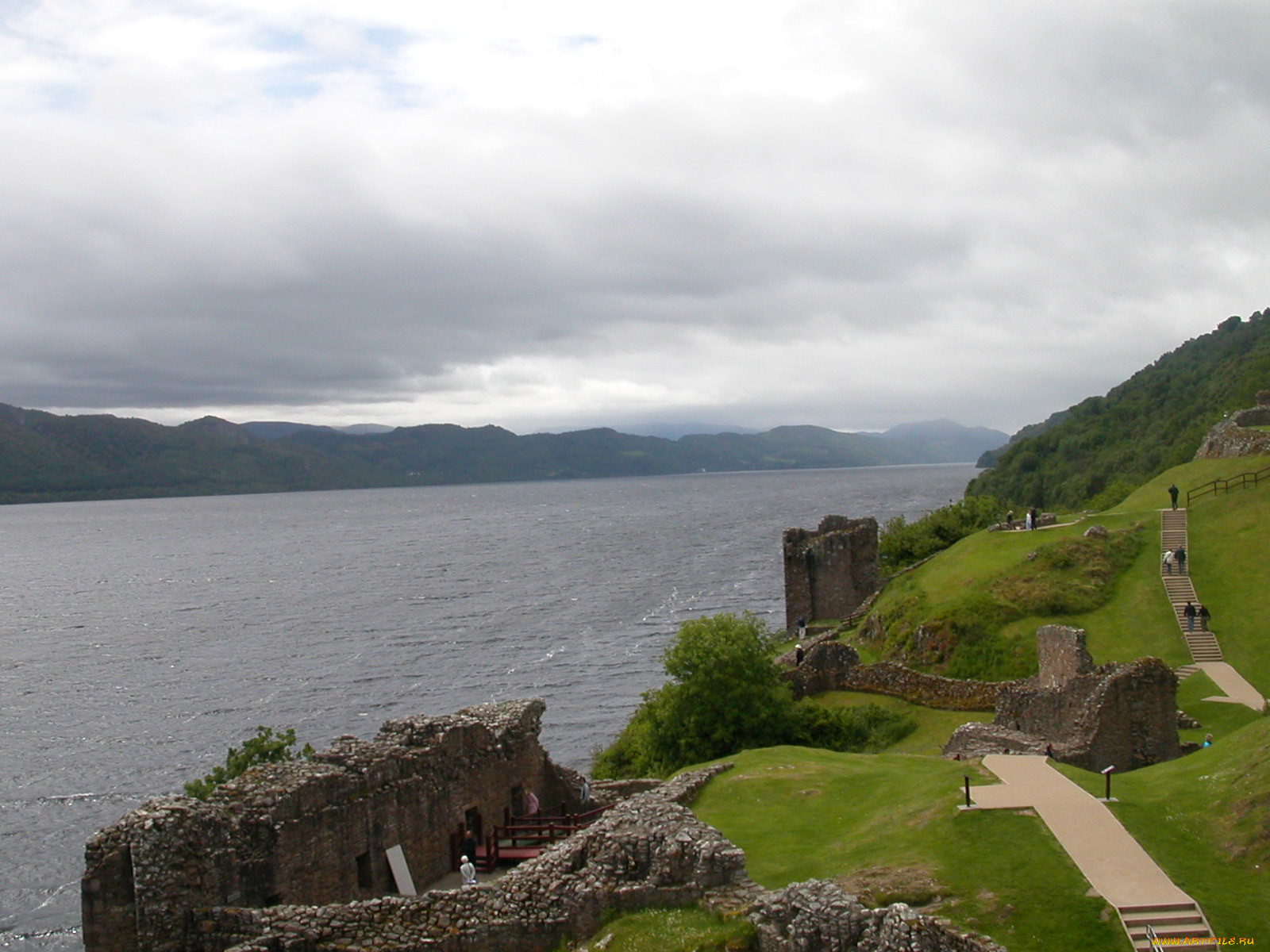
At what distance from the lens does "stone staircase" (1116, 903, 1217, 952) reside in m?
14.8

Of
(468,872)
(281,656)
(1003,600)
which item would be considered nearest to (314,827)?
(468,872)

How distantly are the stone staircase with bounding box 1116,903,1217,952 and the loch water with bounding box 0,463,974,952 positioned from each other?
36059 millimetres

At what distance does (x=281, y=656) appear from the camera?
3280 inches

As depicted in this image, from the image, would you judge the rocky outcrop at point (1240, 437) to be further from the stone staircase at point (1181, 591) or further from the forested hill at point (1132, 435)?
the forested hill at point (1132, 435)

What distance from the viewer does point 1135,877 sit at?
1656cm

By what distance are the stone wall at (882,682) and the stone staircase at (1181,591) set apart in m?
7.21

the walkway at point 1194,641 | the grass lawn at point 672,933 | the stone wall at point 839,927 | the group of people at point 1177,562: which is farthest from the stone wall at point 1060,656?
the grass lawn at point 672,933

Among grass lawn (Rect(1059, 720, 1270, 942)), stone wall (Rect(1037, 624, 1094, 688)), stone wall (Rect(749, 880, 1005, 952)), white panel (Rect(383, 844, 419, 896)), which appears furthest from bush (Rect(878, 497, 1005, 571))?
stone wall (Rect(749, 880, 1005, 952))

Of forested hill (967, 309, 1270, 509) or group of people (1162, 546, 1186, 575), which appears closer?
group of people (1162, 546, 1186, 575)

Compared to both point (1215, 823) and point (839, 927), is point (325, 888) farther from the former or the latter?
point (1215, 823)

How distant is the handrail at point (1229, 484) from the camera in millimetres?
53750

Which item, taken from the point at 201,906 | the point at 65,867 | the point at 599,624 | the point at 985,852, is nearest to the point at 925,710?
the point at 985,852

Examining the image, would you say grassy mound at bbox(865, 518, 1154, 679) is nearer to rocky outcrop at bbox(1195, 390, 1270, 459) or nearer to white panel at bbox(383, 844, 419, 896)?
rocky outcrop at bbox(1195, 390, 1270, 459)

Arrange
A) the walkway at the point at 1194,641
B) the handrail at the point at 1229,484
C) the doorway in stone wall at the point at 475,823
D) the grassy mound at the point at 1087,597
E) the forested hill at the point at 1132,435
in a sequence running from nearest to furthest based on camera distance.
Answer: the doorway in stone wall at the point at 475,823 → the walkway at the point at 1194,641 → the grassy mound at the point at 1087,597 → the handrail at the point at 1229,484 → the forested hill at the point at 1132,435
